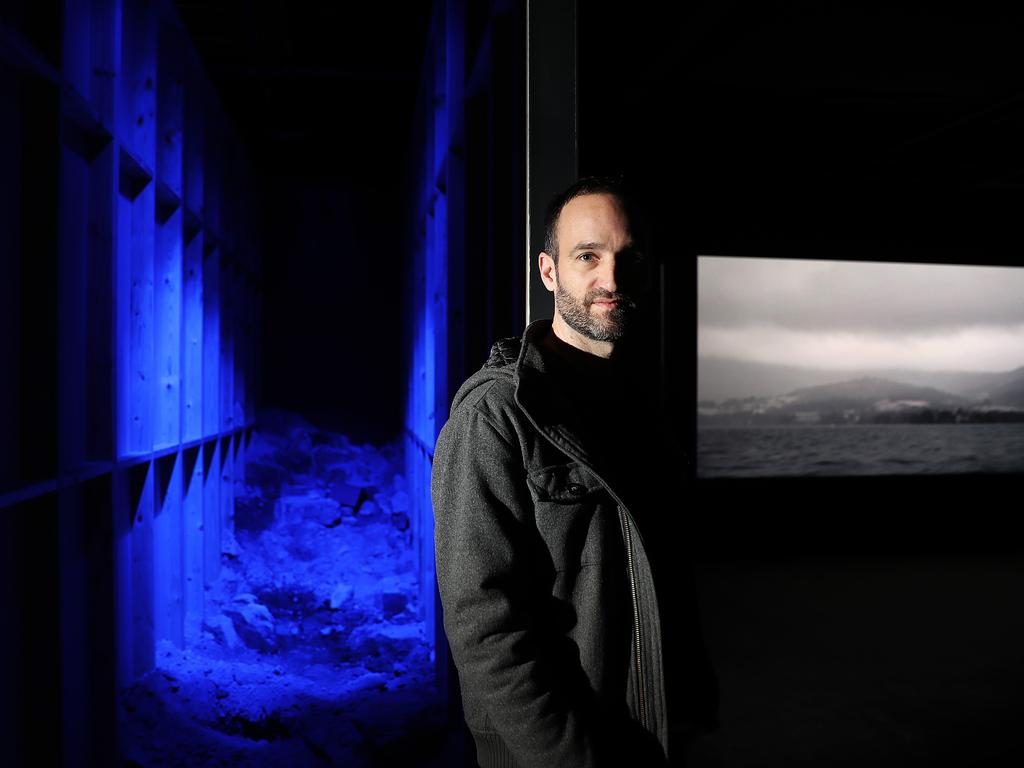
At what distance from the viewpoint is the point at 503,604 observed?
110 cm

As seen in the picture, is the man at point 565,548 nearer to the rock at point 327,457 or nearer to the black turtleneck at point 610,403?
the black turtleneck at point 610,403

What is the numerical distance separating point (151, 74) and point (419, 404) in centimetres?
275

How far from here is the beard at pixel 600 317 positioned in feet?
4.24

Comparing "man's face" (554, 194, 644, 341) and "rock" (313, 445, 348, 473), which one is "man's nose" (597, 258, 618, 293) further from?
"rock" (313, 445, 348, 473)

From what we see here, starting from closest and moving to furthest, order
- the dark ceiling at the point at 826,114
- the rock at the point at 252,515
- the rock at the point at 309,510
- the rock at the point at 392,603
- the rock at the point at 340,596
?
the dark ceiling at the point at 826,114, the rock at the point at 392,603, the rock at the point at 340,596, the rock at the point at 252,515, the rock at the point at 309,510

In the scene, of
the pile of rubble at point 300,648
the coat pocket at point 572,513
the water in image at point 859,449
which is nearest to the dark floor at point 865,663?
the water in image at point 859,449

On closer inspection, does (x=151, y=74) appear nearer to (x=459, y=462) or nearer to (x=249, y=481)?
(x=459, y=462)

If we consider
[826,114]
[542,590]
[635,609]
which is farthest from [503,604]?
[826,114]

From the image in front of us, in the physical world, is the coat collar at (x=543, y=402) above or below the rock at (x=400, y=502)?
above

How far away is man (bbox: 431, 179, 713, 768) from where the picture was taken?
3.65 feet

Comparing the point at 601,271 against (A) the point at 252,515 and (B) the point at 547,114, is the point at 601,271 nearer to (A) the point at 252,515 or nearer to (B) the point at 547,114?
(B) the point at 547,114

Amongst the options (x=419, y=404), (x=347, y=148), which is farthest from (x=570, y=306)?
(x=347, y=148)

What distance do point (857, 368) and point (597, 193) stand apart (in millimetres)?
6081

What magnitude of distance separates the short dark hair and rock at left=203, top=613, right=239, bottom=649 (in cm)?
373
